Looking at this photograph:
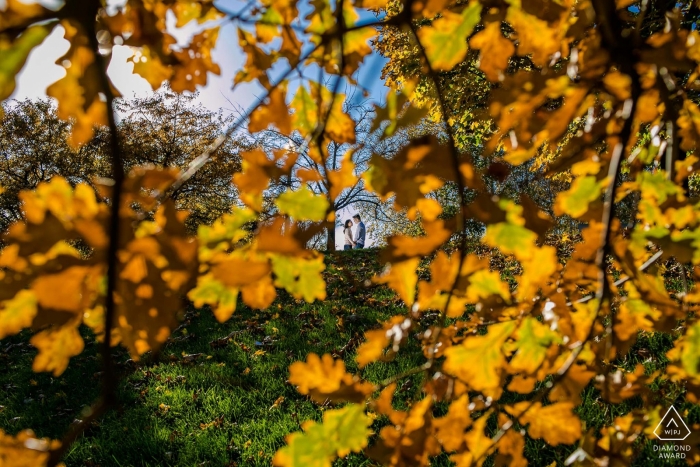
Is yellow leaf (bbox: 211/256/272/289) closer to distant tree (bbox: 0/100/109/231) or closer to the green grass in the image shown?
the green grass

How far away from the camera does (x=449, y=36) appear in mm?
640

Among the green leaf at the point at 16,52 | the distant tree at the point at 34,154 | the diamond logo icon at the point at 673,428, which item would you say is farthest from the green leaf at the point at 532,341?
the distant tree at the point at 34,154

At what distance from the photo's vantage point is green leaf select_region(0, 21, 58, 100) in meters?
0.42

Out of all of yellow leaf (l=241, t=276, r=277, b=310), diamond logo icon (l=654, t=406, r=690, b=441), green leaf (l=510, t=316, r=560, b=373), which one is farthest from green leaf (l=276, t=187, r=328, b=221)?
diamond logo icon (l=654, t=406, r=690, b=441)

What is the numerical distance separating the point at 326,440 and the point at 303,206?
0.35m

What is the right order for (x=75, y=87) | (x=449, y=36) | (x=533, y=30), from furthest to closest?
(x=533, y=30), (x=449, y=36), (x=75, y=87)

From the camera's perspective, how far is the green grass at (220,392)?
2.29 meters

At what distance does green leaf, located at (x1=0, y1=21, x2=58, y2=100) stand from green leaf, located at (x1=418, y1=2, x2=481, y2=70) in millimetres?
474

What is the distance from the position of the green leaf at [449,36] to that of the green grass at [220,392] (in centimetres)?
100

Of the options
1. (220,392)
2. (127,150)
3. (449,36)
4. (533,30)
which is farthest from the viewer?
(127,150)

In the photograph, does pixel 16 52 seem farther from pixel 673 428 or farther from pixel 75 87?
pixel 673 428

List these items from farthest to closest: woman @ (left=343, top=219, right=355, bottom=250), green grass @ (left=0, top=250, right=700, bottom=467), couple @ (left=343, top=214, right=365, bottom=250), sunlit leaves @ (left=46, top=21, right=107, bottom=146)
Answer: woman @ (left=343, top=219, right=355, bottom=250) < couple @ (left=343, top=214, right=365, bottom=250) < green grass @ (left=0, top=250, right=700, bottom=467) < sunlit leaves @ (left=46, top=21, right=107, bottom=146)

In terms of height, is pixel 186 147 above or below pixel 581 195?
above

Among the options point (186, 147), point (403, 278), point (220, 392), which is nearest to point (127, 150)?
point (186, 147)
